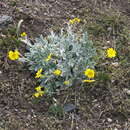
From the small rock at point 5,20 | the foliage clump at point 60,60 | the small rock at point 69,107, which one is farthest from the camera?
the small rock at point 5,20

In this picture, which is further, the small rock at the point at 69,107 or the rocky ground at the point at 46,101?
the small rock at the point at 69,107

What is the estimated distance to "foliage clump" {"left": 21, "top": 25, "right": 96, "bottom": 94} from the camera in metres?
2.72

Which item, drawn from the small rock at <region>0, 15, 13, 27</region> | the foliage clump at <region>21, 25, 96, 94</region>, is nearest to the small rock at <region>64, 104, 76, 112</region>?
the foliage clump at <region>21, 25, 96, 94</region>

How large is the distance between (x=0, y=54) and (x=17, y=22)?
610mm

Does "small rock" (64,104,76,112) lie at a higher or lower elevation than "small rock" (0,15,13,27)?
lower

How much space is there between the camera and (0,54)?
295 centimetres

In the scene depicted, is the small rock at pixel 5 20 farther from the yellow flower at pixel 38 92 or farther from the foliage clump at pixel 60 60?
the yellow flower at pixel 38 92

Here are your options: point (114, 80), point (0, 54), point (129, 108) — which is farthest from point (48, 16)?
point (129, 108)

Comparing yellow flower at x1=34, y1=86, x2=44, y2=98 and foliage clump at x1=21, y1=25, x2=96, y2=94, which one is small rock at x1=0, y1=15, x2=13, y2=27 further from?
yellow flower at x1=34, y1=86, x2=44, y2=98

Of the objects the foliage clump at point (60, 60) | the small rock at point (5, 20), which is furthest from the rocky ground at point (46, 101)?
the foliage clump at point (60, 60)

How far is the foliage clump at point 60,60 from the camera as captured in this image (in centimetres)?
272

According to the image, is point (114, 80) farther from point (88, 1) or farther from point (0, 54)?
point (88, 1)

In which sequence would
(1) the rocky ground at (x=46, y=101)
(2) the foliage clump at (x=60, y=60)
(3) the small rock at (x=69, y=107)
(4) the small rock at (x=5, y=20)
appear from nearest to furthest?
(1) the rocky ground at (x=46, y=101) < (3) the small rock at (x=69, y=107) < (2) the foliage clump at (x=60, y=60) < (4) the small rock at (x=5, y=20)

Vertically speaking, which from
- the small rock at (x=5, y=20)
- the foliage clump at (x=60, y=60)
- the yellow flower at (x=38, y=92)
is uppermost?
the small rock at (x=5, y=20)
